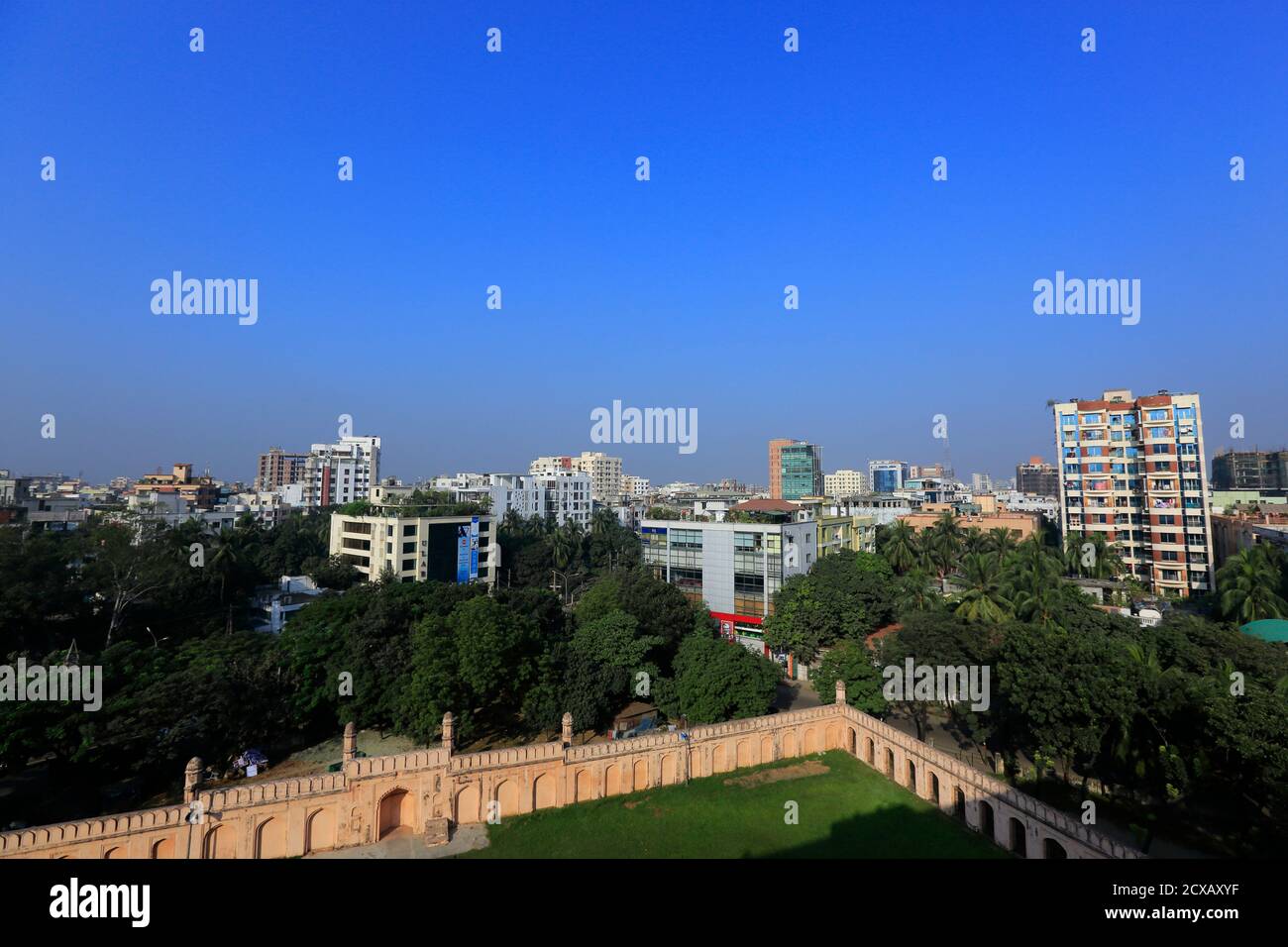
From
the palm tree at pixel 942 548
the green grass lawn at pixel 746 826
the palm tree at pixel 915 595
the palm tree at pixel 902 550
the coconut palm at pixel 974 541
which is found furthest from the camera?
the coconut palm at pixel 974 541

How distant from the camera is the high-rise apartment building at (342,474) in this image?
379 feet

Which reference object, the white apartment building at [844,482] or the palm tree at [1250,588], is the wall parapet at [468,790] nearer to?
the palm tree at [1250,588]

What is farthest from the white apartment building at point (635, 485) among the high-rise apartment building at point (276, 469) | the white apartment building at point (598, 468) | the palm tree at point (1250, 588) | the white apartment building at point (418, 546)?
the palm tree at point (1250, 588)

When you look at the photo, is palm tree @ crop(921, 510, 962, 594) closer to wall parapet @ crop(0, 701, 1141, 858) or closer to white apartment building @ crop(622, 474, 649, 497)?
wall parapet @ crop(0, 701, 1141, 858)

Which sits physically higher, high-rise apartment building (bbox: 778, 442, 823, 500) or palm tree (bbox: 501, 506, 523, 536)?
high-rise apartment building (bbox: 778, 442, 823, 500)

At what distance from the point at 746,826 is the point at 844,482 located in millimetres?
174949

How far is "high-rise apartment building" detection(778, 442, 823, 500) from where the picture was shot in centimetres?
14788

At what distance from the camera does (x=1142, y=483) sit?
53.0 m

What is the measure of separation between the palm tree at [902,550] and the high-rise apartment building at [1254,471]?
8557 cm

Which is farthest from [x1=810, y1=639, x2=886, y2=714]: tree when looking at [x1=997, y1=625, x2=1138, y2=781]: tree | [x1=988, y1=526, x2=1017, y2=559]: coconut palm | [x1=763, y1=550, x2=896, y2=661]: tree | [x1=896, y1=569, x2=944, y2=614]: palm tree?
[x1=988, y1=526, x2=1017, y2=559]: coconut palm

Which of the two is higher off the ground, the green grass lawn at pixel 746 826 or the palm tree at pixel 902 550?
the palm tree at pixel 902 550

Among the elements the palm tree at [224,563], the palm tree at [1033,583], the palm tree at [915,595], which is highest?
the palm tree at [224,563]

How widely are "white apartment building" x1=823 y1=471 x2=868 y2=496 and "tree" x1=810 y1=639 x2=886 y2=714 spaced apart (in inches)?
6341
